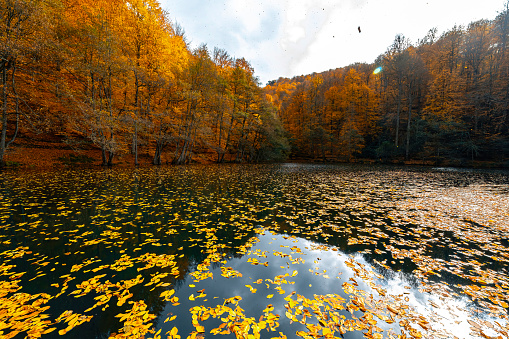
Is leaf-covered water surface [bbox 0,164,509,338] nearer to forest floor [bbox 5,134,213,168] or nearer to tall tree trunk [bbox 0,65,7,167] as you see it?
tall tree trunk [bbox 0,65,7,167]

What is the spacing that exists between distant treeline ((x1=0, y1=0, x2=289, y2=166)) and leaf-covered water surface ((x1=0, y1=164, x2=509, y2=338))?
10721 mm

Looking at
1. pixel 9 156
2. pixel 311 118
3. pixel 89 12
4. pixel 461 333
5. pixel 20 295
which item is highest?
pixel 89 12

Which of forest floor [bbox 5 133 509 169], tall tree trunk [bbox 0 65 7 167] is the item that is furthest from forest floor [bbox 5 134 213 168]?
tall tree trunk [bbox 0 65 7 167]

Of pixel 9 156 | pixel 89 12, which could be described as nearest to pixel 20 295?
pixel 9 156

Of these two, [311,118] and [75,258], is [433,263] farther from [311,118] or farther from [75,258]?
[311,118]

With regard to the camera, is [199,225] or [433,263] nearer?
[433,263]

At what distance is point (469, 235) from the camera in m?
5.33

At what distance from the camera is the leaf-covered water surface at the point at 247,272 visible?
245 cm

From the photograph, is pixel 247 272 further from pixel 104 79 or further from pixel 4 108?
pixel 104 79

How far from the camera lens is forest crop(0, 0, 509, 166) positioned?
14.2 meters

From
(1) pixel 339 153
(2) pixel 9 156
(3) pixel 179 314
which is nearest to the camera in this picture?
(3) pixel 179 314

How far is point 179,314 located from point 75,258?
2.85 m

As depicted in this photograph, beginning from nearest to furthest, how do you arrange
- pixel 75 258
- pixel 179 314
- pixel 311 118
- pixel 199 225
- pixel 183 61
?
pixel 179 314, pixel 75 258, pixel 199 225, pixel 183 61, pixel 311 118

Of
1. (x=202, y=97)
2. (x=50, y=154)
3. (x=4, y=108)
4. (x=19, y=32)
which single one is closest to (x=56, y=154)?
(x=50, y=154)
